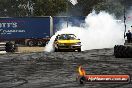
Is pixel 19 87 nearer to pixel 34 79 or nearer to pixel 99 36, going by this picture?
pixel 34 79

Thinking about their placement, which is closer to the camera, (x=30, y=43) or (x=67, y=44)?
(x=67, y=44)

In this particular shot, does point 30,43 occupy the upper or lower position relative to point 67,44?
lower

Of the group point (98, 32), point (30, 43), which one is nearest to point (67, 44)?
point (98, 32)

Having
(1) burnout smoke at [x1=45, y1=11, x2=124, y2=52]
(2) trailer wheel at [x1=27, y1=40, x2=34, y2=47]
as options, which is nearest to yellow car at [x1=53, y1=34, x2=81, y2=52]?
(1) burnout smoke at [x1=45, y1=11, x2=124, y2=52]

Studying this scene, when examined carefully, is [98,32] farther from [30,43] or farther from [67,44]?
[67,44]

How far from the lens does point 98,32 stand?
138ft

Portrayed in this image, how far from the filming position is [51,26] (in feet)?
150

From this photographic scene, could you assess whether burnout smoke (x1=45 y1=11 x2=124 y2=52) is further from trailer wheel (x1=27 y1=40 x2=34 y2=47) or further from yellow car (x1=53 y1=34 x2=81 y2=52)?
yellow car (x1=53 y1=34 x2=81 y2=52)

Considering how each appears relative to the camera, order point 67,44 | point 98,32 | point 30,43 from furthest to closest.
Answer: point 30,43
point 98,32
point 67,44

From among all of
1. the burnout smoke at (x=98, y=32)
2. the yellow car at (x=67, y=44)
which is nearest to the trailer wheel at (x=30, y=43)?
the burnout smoke at (x=98, y=32)

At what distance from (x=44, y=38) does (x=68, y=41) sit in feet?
51.4

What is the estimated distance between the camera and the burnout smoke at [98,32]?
3962 centimetres

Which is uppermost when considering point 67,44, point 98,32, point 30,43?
point 98,32

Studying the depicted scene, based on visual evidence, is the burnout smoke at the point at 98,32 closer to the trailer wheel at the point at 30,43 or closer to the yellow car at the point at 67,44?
the trailer wheel at the point at 30,43
